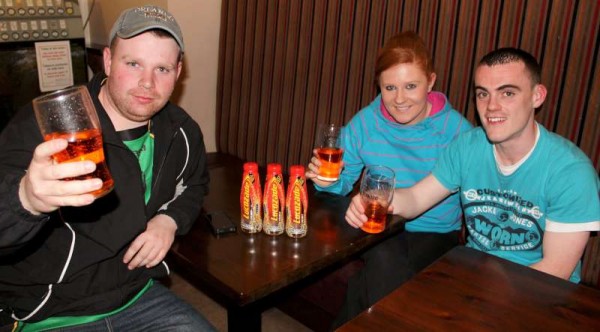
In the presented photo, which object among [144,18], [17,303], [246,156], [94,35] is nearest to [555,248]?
[144,18]

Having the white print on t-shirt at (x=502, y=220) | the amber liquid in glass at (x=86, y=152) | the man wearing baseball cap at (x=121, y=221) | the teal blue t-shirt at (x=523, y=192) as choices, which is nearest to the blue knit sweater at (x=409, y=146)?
the teal blue t-shirt at (x=523, y=192)

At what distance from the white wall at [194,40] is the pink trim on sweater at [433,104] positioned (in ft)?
5.96

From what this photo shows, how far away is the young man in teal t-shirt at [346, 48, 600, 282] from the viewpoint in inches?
67.3

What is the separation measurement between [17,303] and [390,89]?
1733mm

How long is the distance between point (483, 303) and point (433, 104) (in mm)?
1326

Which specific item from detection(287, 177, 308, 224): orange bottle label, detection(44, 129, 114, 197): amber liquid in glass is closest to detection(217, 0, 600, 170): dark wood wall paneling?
detection(287, 177, 308, 224): orange bottle label

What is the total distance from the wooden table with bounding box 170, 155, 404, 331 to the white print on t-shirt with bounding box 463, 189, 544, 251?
0.35m

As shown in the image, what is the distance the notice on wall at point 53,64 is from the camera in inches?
122

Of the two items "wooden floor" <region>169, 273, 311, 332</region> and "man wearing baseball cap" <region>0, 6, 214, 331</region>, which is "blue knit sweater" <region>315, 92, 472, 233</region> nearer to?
"man wearing baseball cap" <region>0, 6, 214, 331</region>

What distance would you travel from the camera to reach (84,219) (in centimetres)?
156

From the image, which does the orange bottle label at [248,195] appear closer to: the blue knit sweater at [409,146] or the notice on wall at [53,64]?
the blue knit sweater at [409,146]

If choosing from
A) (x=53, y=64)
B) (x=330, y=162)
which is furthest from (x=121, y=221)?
(x=53, y=64)

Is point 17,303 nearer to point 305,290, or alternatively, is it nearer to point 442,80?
point 305,290

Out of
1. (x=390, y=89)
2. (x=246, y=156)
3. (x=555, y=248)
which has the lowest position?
(x=246, y=156)
